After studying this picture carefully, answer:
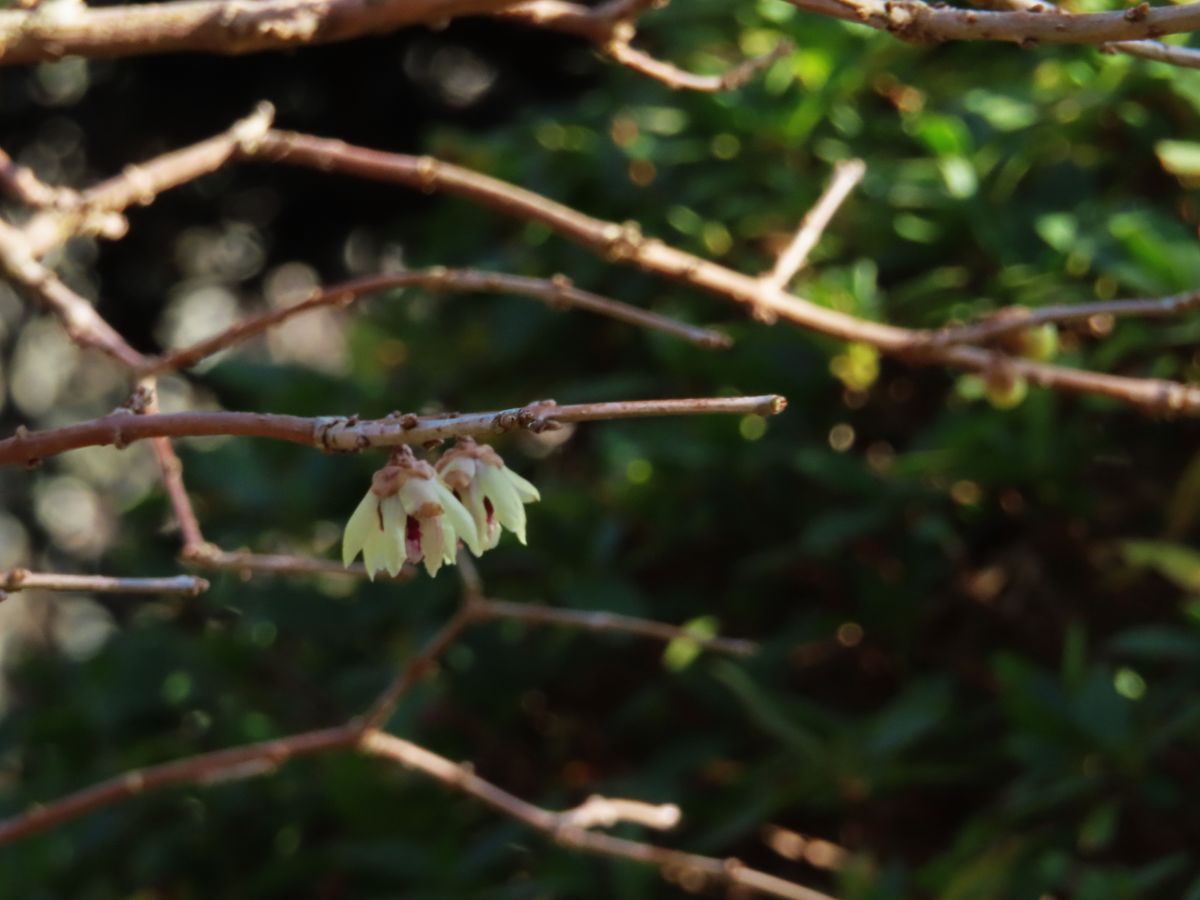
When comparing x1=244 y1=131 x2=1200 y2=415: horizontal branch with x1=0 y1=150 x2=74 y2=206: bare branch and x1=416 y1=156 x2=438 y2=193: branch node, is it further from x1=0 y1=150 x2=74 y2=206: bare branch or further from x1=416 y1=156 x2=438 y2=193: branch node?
x1=0 y1=150 x2=74 y2=206: bare branch

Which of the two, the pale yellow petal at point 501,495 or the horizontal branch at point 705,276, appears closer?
the pale yellow petal at point 501,495

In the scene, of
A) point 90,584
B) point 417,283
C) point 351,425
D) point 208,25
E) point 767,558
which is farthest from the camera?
point 767,558

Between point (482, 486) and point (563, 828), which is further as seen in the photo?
point (563, 828)

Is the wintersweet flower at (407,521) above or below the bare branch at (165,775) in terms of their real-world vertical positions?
above

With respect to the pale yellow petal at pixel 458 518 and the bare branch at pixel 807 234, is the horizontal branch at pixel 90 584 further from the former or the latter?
the bare branch at pixel 807 234

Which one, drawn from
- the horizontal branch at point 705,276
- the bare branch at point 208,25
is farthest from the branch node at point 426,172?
the bare branch at point 208,25

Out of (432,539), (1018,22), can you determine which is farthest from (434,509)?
(1018,22)

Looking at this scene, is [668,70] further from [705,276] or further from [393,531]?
[393,531]

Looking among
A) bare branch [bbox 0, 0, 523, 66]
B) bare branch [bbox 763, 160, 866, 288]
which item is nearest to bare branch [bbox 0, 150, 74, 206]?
bare branch [bbox 0, 0, 523, 66]
